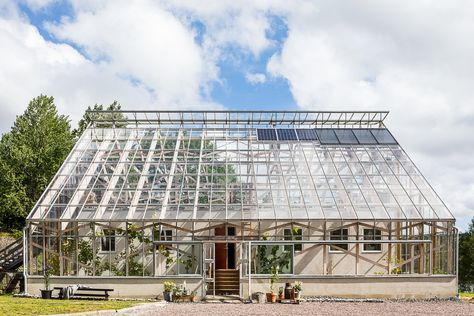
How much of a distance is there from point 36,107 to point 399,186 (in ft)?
102

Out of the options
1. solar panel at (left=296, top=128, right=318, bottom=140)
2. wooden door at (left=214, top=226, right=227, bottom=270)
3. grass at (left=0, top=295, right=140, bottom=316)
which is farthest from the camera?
solar panel at (left=296, top=128, right=318, bottom=140)

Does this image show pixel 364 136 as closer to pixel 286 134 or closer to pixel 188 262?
pixel 286 134

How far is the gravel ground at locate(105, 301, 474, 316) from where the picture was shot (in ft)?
56.4

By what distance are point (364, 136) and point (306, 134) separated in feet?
10.9

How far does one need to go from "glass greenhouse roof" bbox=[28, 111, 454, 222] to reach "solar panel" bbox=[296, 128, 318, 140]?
58mm

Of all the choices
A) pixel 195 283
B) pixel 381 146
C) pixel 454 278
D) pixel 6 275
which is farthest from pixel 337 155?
pixel 6 275

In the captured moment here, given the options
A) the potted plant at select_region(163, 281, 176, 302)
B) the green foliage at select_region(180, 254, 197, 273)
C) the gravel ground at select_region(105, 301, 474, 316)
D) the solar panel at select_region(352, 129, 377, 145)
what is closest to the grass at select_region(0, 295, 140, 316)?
the gravel ground at select_region(105, 301, 474, 316)

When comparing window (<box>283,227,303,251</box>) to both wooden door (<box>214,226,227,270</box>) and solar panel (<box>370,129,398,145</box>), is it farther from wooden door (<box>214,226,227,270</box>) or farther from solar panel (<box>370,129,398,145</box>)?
solar panel (<box>370,129,398,145</box>)

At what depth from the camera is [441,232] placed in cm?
2370

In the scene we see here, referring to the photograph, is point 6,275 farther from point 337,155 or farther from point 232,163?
point 337,155

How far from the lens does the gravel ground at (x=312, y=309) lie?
1719 centimetres

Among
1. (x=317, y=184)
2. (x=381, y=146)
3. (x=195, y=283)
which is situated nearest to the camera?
(x=195, y=283)

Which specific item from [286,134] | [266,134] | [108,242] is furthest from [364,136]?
[108,242]

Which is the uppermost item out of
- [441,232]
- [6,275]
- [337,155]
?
[337,155]
